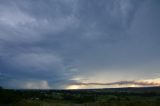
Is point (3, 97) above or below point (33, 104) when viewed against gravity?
above

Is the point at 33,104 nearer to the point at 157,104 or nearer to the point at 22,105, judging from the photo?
the point at 22,105

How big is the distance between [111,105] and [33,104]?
12.1 metres

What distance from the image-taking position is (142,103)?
35.6 m

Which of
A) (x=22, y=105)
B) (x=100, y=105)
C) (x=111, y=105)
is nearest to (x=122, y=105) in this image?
(x=111, y=105)

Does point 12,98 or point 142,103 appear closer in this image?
point 142,103

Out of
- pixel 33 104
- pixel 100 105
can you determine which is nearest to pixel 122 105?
pixel 100 105

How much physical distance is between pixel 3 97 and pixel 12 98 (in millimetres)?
3876

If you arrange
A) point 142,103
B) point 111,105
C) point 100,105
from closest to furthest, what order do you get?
point 142,103
point 111,105
point 100,105

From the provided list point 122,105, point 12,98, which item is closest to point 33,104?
point 122,105

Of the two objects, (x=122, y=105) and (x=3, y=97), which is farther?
(x=3, y=97)

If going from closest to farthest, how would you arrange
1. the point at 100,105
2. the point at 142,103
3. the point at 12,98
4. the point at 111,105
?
the point at 142,103
the point at 111,105
the point at 100,105
the point at 12,98

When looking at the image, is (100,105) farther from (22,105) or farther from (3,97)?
(3,97)

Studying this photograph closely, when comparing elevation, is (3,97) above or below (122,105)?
above

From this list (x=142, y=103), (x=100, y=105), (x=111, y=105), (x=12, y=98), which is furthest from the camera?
(x=12, y=98)
